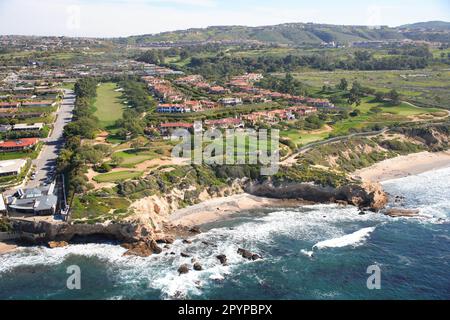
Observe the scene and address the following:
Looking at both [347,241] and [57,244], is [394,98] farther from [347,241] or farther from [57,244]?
[57,244]

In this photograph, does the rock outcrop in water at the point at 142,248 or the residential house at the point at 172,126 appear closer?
the rock outcrop in water at the point at 142,248

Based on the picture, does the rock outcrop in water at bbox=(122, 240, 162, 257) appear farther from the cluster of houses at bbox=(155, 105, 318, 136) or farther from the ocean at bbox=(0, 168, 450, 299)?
the cluster of houses at bbox=(155, 105, 318, 136)

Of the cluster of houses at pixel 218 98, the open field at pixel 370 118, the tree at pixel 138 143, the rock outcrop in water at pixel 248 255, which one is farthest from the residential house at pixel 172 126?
the rock outcrop in water at pixel 248 255

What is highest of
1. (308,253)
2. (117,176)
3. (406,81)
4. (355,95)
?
(406,81)

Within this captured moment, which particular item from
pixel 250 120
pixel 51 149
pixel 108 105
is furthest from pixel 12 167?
pixel 108 105

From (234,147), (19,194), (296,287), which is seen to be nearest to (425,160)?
(234,147)

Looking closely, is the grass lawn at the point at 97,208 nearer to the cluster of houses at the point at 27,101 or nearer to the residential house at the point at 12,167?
the residential house at the point at 12,167

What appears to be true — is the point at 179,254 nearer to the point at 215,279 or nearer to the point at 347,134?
the point at 215,279
